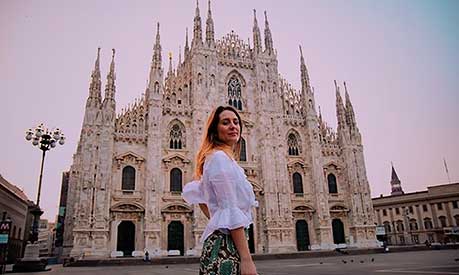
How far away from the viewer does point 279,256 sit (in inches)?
1003

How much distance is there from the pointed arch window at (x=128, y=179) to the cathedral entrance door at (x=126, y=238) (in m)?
2.88

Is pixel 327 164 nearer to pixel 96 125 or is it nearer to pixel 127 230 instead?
pixel 127 230

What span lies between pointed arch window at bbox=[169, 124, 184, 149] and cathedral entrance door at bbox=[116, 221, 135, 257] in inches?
297

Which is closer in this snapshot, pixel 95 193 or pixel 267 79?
pixel 95 193

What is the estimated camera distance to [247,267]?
2051 millimetres

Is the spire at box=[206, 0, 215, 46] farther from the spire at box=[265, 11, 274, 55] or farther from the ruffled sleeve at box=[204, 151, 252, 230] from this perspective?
the ruffled sleeve at box=[204, 151, 252, 230]

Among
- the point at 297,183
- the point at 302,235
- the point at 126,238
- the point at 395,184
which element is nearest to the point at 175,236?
the point at 126,238

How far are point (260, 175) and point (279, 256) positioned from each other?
8.30m

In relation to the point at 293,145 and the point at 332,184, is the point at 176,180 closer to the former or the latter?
the point at 293,145

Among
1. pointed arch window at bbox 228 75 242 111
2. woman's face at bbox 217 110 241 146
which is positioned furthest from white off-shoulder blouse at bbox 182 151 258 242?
pointed arch window at bbox 228 75 242 111

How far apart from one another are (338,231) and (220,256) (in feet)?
110

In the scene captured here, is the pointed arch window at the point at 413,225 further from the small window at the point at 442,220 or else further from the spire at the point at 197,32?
the spire at the point at 197,32

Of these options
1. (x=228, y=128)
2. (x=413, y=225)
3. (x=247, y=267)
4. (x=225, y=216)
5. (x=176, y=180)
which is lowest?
(x=247, y=267)

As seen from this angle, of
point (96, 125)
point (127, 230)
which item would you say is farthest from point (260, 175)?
point (96, 125)
